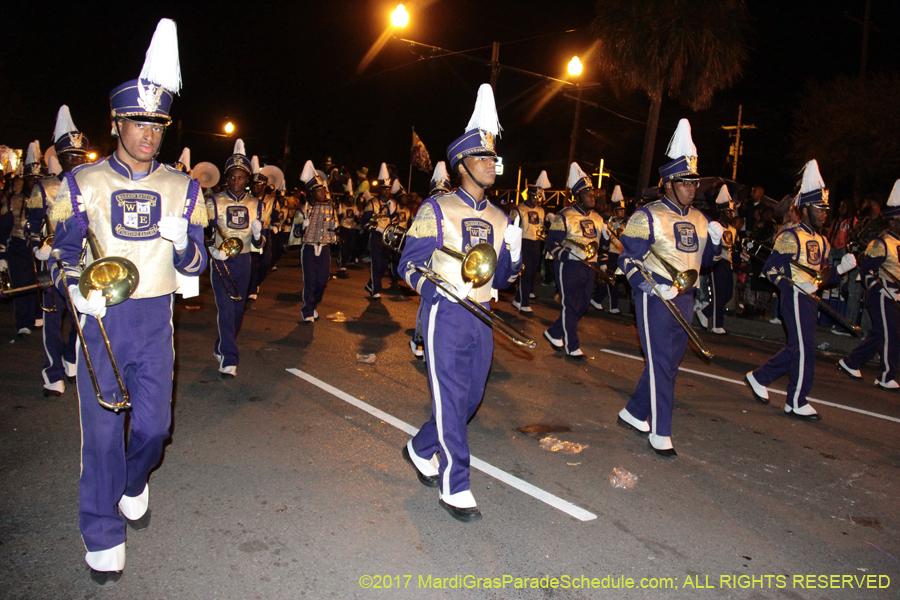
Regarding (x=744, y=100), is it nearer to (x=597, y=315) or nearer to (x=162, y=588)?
(x=597, y=315)

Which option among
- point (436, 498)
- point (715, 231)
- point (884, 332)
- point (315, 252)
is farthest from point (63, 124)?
point (884, 332)

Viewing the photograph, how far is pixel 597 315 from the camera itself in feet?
42.5

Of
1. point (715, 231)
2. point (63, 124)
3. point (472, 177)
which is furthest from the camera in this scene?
point (63, 124)

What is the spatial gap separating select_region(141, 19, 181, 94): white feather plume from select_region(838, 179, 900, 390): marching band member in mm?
8224

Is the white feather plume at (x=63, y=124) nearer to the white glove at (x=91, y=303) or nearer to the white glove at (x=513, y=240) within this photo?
the white glove at (x=91, y=303)

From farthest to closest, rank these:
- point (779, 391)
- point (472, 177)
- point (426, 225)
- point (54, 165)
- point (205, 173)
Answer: point (205, 173), point (779, 391), point (54, 165), point (472, 177), point (426, 225)

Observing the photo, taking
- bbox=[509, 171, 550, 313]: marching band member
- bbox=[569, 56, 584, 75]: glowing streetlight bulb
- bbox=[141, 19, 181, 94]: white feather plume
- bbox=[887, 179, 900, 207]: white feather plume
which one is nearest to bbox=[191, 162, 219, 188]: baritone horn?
bbox=[509, 171, 550, 313]: marching band member

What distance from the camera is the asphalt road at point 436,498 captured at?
132 inches

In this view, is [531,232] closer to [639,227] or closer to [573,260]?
[573,260]

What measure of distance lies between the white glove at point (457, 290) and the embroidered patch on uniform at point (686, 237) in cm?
233

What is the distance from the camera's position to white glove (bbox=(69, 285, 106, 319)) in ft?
10.2

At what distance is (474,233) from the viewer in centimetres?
427

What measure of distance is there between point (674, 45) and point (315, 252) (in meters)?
11.8

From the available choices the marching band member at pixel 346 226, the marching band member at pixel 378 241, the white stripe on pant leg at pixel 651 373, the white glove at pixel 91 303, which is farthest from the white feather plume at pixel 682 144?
the marching band member at pixel 346 226
